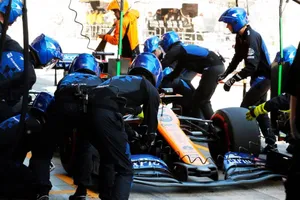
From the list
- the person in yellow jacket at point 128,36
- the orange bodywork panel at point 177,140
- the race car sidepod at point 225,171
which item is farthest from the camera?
the person in yellow jacket at point 128,36

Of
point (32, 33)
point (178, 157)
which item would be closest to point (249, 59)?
point (178, 157)

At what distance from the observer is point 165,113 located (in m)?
6.96

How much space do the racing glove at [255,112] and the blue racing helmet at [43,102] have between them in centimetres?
228

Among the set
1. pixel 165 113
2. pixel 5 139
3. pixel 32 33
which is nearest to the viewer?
pixel 5 139

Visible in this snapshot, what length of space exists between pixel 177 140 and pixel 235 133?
0.80 meters

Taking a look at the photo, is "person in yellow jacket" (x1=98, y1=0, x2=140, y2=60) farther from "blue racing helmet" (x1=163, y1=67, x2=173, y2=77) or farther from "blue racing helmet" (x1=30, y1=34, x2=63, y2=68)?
"blue racing helmet" (x1=30, y1=34, x2=63, y2=68)

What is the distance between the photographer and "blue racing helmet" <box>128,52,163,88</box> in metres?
5.79

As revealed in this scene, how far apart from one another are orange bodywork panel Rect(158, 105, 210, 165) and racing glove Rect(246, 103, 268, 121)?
0.72m

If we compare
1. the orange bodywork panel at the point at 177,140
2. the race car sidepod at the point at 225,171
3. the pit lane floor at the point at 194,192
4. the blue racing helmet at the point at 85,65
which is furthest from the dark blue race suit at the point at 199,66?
the blue racing helmet at the point at 85,65

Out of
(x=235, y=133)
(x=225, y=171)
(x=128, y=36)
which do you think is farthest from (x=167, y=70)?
(x=225, y=171)

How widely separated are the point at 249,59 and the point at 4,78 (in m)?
3.74

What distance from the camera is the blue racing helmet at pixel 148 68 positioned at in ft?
19.0

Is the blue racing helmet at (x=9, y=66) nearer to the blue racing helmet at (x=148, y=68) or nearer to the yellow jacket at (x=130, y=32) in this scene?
the blue racing helmet at (x=148, y=68)

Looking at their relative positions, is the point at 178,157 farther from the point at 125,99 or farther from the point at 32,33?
the point at 32,33
